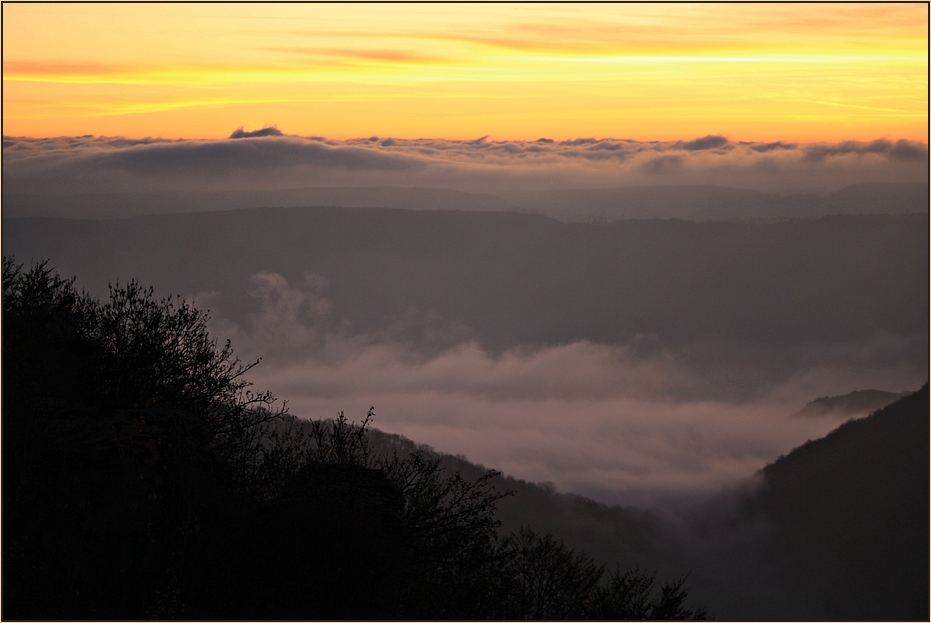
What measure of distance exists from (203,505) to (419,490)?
9211 mm

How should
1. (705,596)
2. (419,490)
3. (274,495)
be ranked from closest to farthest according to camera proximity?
1. (274,495)
2. (419,490)
3. (705,596)

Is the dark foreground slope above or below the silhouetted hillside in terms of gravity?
below

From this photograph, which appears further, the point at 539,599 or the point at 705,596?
the point at 705,596

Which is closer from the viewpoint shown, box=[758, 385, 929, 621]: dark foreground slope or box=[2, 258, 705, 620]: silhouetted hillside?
box=[2, 258, 705, 620]: silhouetted hillside

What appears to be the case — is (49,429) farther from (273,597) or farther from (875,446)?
(875,446)

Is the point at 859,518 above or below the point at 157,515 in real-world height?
below

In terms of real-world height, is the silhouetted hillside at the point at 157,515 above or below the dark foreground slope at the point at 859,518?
above

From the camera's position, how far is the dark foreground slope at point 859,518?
13738 cm

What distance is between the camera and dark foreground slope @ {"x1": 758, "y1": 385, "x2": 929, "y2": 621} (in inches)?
5408

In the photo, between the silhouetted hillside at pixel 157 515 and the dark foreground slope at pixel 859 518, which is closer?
the silhouetted hillside at pixel 157 515

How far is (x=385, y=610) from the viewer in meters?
17.0

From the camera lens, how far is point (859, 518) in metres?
160

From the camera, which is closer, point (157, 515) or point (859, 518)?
point (157, 515)

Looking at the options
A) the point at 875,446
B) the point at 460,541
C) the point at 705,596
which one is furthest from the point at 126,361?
the point at 875,446
